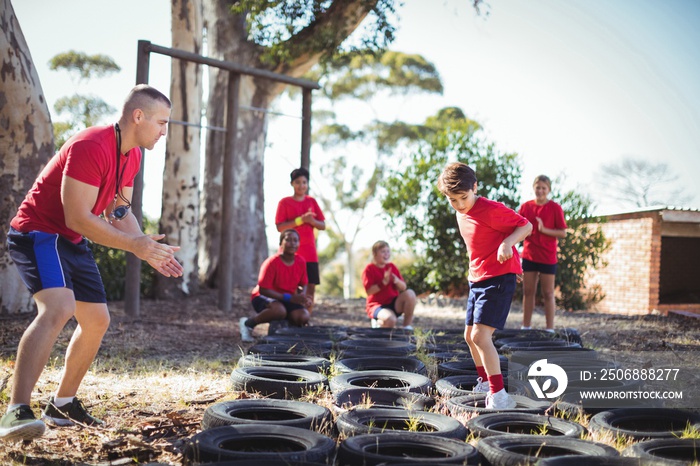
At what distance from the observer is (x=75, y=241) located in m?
3.94

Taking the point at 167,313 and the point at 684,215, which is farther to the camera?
the point at 684,215

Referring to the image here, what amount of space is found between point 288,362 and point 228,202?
18.5 feet

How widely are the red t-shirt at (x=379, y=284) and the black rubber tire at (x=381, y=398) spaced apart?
12.2 ft

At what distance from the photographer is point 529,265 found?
8531 millimetres

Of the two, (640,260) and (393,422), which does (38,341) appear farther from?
(640,260)

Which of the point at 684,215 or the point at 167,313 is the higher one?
the point at 684,215

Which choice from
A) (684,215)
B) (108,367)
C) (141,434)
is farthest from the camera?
(684,215)

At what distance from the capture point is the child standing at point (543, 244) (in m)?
8.37

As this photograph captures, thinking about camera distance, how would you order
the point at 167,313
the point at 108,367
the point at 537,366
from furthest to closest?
1. the point at 167,313
2. the point at 108,367
3. the point at 537,366

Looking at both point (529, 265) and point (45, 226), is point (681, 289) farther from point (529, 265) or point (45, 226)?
point (45, 226)

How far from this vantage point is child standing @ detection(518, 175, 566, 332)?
27.5ft

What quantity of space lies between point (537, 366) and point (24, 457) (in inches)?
140

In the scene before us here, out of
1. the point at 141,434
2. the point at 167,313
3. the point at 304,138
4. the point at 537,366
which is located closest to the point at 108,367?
the point at 141,434

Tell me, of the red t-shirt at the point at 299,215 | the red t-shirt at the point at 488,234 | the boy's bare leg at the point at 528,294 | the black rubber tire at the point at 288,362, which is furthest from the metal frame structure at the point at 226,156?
the red t-shirt at the point at 488,234
